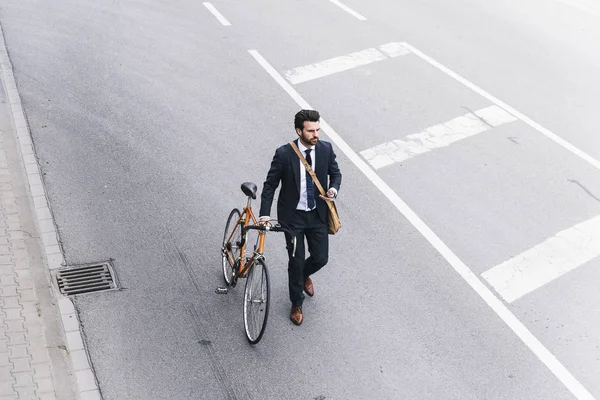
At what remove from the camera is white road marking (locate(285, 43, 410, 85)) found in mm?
13938

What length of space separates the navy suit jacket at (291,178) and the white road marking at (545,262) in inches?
91.4

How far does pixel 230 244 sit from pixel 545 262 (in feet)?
11.7

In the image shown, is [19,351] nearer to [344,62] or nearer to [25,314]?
[25,314]

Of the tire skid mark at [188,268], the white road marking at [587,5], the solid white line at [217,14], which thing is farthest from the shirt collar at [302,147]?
the white road marking at [587,5]

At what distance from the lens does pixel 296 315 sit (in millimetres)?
8148

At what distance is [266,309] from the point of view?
7.51 meters

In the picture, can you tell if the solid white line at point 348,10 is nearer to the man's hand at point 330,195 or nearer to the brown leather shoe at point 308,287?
the brown leather shoe at point 308,287

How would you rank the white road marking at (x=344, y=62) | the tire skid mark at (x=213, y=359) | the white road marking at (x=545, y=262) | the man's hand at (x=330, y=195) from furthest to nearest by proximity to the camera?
the white road marking at (x=344, y=62) → the white road marking at (x=545, y=262) → the man's hand at (x=330, y=195) → the tire skid mark at (x=213, y=359)

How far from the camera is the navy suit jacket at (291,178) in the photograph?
7688 millimetres

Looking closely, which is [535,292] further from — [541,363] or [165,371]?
[165,371]

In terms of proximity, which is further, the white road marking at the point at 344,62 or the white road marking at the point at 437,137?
the white road marking at the point at 344,62

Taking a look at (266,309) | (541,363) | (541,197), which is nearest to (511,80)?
(541,197)

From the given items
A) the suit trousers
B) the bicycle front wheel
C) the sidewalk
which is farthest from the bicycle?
the sidewalk

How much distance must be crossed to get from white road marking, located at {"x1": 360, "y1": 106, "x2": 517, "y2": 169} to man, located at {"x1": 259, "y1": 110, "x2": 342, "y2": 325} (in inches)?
136
